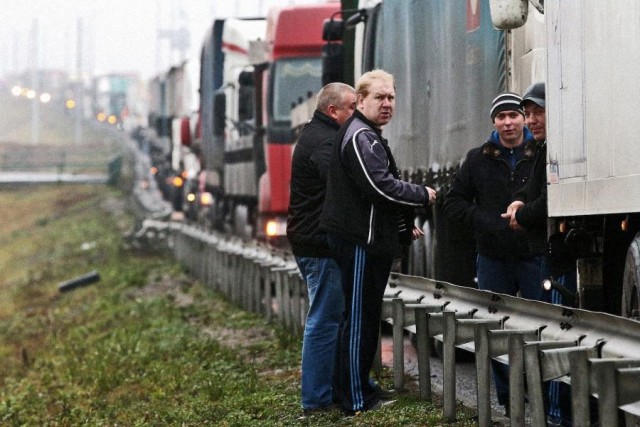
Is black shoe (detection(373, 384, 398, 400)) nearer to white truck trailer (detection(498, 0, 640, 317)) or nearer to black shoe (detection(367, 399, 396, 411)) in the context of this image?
black shoe (detection(367, 399, 396, 411))

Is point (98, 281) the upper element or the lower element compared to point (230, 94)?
lower

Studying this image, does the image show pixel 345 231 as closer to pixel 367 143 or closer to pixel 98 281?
pixel 367 143

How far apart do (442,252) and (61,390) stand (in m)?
3.97

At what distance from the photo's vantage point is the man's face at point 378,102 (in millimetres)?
9281

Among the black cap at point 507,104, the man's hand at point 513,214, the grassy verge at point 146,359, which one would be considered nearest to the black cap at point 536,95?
the black cap at point 507,104

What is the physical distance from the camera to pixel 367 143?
30.5 ft

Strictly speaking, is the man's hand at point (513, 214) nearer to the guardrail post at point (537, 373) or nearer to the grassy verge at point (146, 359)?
the grassy verge at point (146, 359)

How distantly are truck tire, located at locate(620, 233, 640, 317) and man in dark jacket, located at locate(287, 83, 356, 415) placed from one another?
1764 millimetres

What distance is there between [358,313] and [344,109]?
1.17 meters

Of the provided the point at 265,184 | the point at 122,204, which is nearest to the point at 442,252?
the point at 265,184

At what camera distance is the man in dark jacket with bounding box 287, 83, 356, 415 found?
990 centimetres

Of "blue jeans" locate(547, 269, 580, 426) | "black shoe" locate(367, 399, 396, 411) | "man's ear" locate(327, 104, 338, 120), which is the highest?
"man's ear" locate(327, 104, 338, 120)

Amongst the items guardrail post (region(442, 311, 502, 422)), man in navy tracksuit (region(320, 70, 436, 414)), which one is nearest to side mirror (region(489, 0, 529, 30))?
man in navy tracksuit (region(320, 70, 436, 414))

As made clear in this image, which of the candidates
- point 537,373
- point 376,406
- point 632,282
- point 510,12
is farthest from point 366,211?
point 537,373
